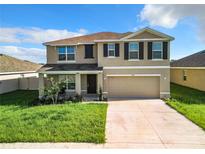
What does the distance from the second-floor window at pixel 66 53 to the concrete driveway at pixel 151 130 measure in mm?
8335

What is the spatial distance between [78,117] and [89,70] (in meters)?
7.42

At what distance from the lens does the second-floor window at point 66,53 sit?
19.2m

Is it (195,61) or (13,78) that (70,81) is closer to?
(13,78)

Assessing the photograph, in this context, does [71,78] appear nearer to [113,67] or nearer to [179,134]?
[113,67]

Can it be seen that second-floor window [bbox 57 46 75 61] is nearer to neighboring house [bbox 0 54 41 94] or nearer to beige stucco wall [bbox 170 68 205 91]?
neighboring house [bbox 0 54 41 94]

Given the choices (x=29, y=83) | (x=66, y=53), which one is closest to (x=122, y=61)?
(x=66, y=53)

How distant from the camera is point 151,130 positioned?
8836 millimetres

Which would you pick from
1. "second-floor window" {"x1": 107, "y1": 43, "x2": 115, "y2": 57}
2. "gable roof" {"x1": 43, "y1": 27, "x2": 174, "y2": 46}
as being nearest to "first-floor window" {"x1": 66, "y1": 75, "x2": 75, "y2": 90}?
"gable roof" {"x1": 43, "y1": 27, "x2": 174, "y2": 46}

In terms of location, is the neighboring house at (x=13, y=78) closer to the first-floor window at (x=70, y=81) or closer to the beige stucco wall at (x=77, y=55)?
the beige stucco wall at (x=77, y=55)

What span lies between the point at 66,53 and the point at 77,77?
3287 millimetres

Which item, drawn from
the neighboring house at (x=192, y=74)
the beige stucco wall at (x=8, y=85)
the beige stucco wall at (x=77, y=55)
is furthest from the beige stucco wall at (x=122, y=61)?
the beige stucco wall at (x=8, y=85)

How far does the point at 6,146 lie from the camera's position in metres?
7.12

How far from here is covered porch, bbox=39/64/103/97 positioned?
56.5 feet

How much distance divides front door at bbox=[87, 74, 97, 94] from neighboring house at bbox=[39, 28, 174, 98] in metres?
0.24
